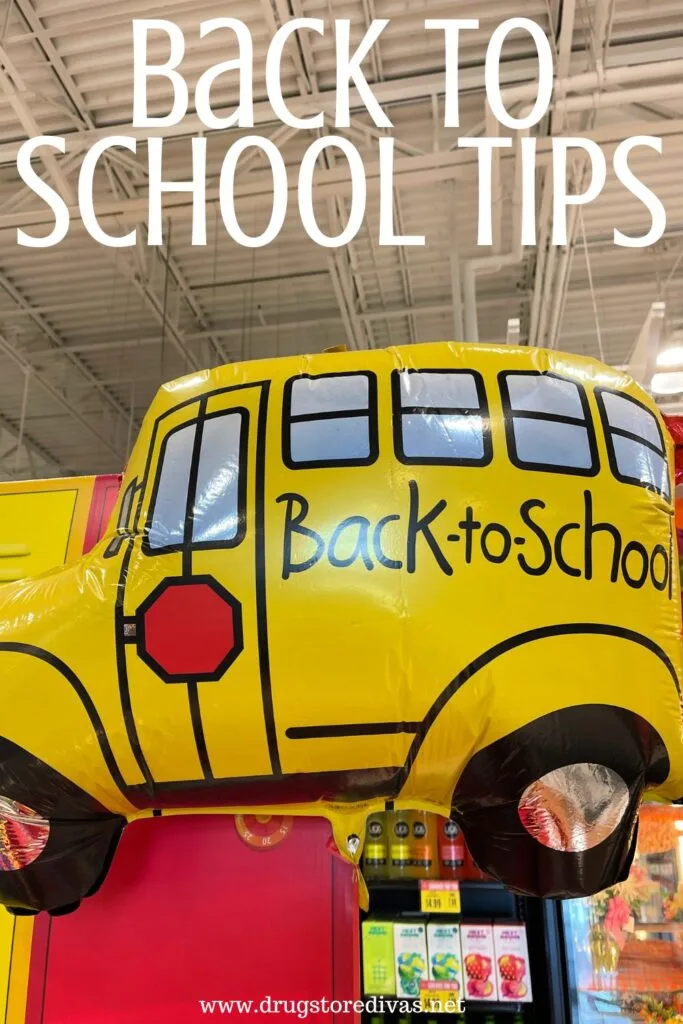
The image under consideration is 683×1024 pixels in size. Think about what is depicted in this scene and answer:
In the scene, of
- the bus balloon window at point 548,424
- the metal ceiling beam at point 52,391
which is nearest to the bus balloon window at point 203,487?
the bus balloon window at point 548,424

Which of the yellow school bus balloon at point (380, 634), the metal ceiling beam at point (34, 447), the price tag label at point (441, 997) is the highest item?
the metal ceiling beam at point (34, 447)

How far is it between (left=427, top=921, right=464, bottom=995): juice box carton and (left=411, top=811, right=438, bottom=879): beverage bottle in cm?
16

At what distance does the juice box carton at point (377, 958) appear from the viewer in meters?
2.50

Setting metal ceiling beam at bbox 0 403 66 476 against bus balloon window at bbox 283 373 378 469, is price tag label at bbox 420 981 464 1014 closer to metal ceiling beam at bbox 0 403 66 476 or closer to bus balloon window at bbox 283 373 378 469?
bus balloon window at bbox 283 373 378 469

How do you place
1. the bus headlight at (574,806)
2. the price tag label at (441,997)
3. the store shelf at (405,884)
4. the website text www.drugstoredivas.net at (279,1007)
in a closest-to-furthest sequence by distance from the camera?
the bus headlight at (574,806), the website text www.drugstoredivas.net at (279,1007), the price tag label at (441,997), the store shelf at (405,884)

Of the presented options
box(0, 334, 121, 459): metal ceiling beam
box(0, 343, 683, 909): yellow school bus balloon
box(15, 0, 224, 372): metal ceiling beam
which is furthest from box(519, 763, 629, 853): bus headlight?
box(0, 334, 121, 459): metal ceiling beam

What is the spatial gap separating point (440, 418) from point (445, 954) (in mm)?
2013

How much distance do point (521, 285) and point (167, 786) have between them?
4.64 metres

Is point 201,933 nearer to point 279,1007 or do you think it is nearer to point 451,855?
point 279,1007

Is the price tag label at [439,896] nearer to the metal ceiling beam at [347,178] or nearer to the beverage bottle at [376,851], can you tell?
the beverage bottle at [376,851]

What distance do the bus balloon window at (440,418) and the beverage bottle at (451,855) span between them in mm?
1789

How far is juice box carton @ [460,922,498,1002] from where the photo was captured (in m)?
2.57

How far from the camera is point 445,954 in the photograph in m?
2.55

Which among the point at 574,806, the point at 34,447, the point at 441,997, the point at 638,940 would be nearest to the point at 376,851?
the point at 441,997
